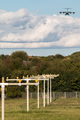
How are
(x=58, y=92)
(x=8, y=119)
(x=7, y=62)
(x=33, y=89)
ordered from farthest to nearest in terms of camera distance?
(x=7, y=62), (x=33, y=89), (x=58, y=92), (x=8, y=119)

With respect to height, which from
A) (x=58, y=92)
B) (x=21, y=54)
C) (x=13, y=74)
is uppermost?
(x=21, y=54)

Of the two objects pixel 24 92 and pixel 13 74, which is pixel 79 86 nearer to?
pixel 24 92

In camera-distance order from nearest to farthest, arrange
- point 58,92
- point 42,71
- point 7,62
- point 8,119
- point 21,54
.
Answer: point 8,119
point 58,92
point 42,71
point 7,62
point 21,54

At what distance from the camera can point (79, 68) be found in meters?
69.6

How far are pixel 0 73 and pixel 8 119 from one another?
164 feet

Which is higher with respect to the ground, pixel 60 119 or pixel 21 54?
pixel 21 54

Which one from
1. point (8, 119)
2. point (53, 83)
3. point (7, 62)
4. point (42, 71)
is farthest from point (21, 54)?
point (8, 119)

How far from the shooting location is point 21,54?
124 meters

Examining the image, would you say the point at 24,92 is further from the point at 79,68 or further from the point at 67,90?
the point at 79,68

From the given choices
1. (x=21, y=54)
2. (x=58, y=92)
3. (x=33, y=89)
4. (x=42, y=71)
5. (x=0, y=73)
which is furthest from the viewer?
(x=21, y=54)

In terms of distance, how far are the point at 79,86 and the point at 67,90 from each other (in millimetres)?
3221

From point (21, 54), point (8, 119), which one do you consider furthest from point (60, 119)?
point (21, 54)

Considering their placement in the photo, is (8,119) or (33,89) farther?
(33,89)

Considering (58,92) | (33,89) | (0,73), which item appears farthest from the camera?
(0,73)
